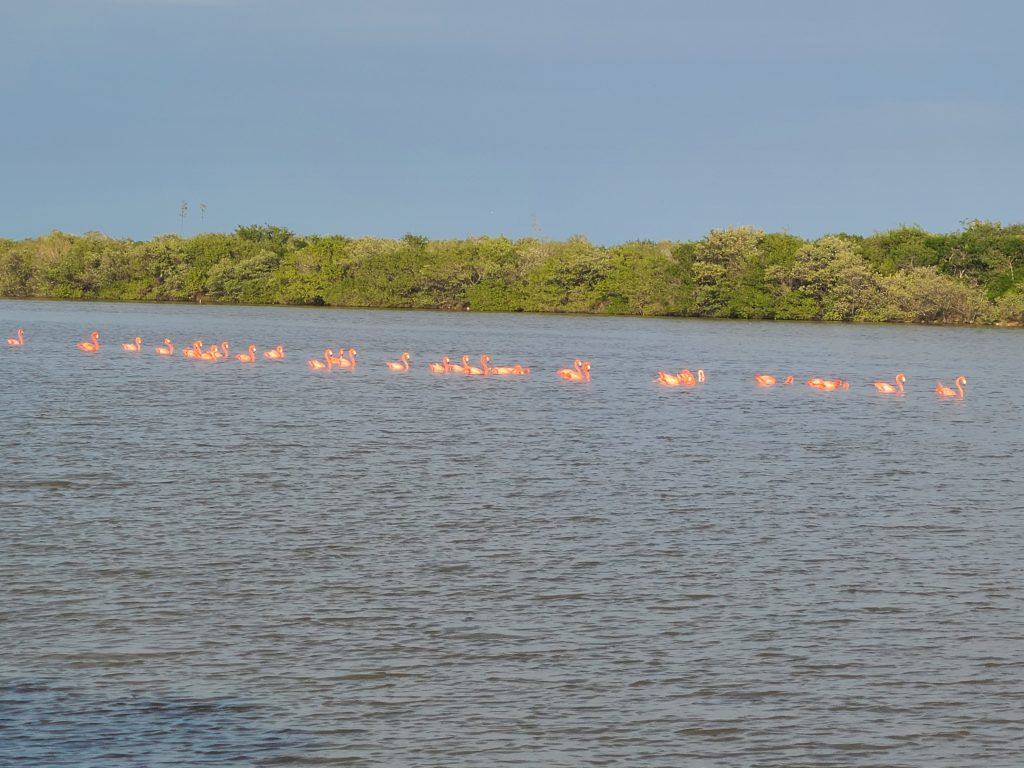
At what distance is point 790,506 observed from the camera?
69.6 ft

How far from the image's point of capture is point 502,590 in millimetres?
15242

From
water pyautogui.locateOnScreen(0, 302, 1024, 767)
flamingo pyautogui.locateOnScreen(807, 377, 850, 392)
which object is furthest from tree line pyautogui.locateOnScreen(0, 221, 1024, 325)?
water pyautogui.locateOnScreen(0, 302, 1024, 767)

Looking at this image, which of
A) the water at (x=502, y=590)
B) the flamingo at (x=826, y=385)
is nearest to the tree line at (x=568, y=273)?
the flamingo at (x=826, y=385)

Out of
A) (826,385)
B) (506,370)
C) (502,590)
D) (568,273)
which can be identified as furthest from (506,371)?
(568,273)

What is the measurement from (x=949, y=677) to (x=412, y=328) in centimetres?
6948

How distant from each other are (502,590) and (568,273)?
9169cm

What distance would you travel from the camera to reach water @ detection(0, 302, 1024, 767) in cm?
1117

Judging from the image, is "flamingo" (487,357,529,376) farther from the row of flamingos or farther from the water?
the water

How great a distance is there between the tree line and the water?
63.7m

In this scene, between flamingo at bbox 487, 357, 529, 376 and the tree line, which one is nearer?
flamingo at bbox 487, 357, 529, 376

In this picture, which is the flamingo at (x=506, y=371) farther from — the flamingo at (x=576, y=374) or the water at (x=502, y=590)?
the water at (x=502, y=590)

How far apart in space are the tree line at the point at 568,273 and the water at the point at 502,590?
2509 inches

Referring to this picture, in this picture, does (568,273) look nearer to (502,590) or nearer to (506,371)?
(506,371)

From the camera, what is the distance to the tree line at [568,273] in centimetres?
9538
